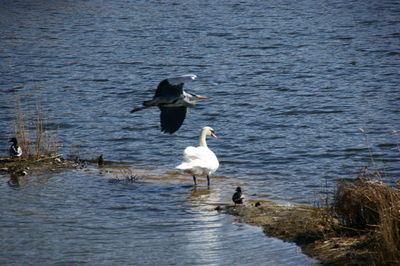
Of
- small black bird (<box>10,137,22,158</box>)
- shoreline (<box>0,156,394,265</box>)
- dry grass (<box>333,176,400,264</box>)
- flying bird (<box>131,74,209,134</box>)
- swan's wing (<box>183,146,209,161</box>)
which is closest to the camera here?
Answer: dry grass (<box>333,176,400,264</box>)

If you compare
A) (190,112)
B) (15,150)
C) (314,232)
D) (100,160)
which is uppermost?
(190,112)

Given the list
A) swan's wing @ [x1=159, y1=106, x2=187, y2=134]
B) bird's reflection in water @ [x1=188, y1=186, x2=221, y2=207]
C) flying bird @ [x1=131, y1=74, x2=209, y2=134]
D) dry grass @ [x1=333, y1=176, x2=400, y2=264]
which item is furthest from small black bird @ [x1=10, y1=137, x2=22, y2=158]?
dry grass @ [x1=333, y1=176, x2=400, y2=264]

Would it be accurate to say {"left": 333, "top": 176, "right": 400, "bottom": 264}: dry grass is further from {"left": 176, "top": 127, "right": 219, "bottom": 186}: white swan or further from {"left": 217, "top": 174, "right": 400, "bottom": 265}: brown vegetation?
{"left": 176, "top": 127, "right": 219, "bottom": 186}: white swan

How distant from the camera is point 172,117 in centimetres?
1047

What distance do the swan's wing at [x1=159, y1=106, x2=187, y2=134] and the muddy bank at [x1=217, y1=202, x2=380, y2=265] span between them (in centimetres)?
204

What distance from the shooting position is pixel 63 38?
26.7 meters

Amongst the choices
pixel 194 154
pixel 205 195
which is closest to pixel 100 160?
pixel 194 154

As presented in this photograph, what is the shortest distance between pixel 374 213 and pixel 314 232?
69cm

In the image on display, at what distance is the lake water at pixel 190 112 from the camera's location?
780 cm

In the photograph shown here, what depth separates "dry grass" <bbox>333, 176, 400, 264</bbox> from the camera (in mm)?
5969

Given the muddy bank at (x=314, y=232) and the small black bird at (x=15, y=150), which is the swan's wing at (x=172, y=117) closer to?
the muddy bank at (x=314, y=232)

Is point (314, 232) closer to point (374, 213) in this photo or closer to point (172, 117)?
point (374, 213)

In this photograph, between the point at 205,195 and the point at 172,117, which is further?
the point at 172,117

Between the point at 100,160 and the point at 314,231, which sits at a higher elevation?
the point at 100,160
